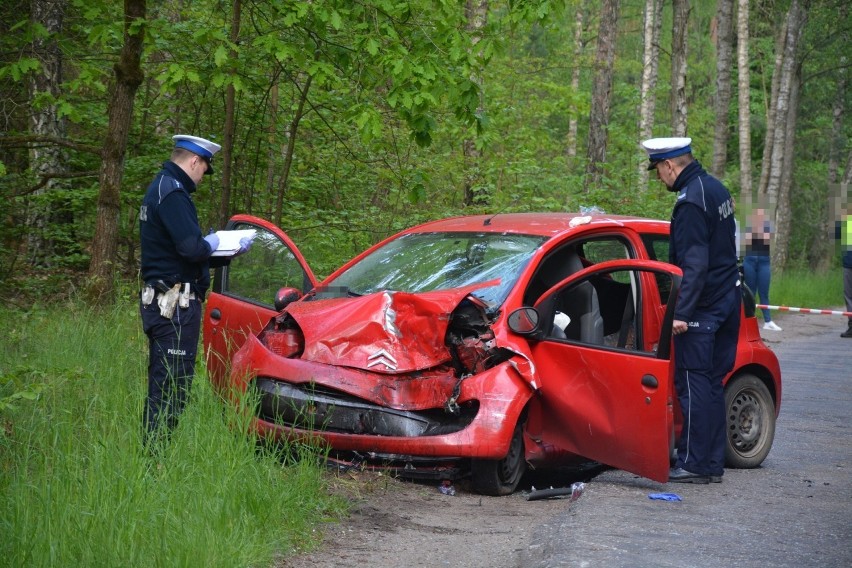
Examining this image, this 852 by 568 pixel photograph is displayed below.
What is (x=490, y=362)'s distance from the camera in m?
6.43

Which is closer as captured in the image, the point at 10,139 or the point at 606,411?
the point at 606,411

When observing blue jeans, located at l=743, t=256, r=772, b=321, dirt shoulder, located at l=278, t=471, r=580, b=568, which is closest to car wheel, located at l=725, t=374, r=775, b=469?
dirt shoulder, located at l=278, t=471, r=580, b=568

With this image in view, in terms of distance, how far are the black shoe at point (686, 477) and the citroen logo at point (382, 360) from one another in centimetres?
195

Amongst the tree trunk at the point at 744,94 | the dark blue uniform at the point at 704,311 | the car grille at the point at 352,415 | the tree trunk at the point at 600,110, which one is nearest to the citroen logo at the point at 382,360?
the car grille at the point at 352,415

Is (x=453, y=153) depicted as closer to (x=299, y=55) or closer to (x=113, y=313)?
(x=299, y=55)

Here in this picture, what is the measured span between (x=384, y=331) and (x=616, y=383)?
139 cm

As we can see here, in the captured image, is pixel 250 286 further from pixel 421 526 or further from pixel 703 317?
pixel 703 317

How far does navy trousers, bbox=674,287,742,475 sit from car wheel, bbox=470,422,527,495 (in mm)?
1119

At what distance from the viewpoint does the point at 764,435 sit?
24.9 feet

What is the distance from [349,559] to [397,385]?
1.49 m

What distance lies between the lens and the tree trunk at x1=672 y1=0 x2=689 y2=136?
73.4ft

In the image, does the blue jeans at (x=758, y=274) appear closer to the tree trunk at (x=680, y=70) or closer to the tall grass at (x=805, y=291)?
the tall grass at (x=805, y=291)

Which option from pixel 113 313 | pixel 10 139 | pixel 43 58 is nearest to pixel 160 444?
pixel 113 313

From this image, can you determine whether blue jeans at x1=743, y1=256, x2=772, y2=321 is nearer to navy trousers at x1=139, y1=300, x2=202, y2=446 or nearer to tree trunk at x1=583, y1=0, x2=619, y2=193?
tree trunk at x1=583, y1=0, x2=619, y2=193
